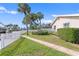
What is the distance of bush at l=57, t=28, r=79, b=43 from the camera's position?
10.4 m

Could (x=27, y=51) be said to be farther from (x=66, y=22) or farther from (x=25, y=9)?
(x=66, y=22)

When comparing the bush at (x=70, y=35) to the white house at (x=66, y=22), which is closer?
the bush at (x=70, y=35)

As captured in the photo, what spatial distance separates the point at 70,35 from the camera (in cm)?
1071

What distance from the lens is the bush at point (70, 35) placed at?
10391 mm

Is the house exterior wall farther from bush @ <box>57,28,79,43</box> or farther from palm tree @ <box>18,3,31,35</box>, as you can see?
palm tree @ <box>18,3,31,35</box>

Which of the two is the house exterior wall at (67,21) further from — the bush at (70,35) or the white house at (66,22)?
the bush at (70,35)

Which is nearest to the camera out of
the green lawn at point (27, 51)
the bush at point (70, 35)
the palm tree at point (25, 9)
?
the green lawn at point (27, 51)

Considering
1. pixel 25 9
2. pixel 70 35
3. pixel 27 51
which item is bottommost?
pixel 27 51

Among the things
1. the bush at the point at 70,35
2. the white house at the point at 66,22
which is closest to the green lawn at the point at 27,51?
the bush at the point at 70,35

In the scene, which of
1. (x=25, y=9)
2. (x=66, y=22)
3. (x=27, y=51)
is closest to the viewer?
(x=27, y=51)

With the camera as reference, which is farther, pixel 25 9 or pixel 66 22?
pixel 66 22

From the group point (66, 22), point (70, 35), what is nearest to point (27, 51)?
point (70, 35)

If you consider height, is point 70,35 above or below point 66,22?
below

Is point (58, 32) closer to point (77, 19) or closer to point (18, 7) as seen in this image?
point (77, 19)
